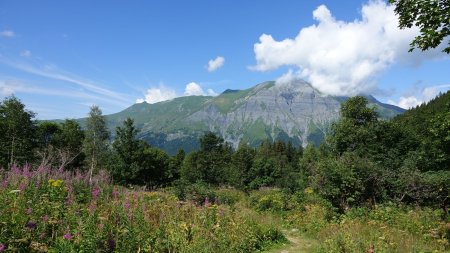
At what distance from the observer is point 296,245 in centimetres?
1236

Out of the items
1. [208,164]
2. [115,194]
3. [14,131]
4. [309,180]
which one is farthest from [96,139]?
[115,194]

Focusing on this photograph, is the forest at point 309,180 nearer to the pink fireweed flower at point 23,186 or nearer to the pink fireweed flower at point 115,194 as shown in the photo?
the pink fireweed flower at point 23,186

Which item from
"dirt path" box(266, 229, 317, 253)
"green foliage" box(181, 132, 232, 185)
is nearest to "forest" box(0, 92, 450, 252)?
"green foliage" box(181, 132, 232, 185)

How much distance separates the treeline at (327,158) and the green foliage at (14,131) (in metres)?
0.12

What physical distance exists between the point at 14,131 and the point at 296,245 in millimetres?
45555

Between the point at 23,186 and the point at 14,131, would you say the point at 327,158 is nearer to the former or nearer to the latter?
the point at 23,186

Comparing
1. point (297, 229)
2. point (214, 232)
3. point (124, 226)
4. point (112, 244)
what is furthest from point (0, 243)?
point (297, 229)

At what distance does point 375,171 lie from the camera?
18.8 metres

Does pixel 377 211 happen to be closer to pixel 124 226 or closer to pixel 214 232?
pixel 214 232

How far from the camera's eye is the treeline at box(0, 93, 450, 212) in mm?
18227

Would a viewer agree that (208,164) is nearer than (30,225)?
No

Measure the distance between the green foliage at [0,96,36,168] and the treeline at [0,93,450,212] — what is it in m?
0.12

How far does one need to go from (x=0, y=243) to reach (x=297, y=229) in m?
12.6

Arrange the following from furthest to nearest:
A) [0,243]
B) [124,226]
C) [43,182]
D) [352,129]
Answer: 1. [352,129]
2. [43,182]
3. [124,226]
4. [0,243]
